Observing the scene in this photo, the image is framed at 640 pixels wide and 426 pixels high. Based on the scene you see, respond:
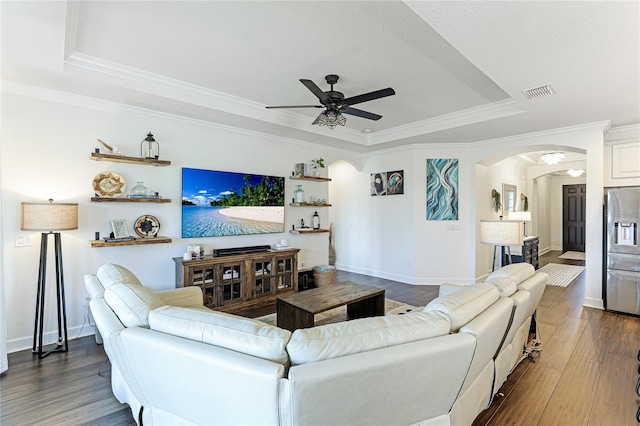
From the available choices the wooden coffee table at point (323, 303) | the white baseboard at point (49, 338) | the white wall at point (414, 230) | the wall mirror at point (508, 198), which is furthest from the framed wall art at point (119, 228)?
the wall mirror at point (508, 198)

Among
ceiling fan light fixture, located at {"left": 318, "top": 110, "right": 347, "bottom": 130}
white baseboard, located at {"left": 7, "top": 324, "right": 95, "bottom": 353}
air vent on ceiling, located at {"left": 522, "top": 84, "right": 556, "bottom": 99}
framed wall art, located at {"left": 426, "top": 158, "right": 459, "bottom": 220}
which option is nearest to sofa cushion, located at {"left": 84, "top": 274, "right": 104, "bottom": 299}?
white baseboard, located at {"left": 7, "top": 324, "right": 95, "bottom": 353}

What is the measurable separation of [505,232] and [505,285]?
99 centimetres

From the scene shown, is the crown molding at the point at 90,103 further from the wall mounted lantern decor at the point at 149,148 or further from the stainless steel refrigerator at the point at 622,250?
the stainless steel refrigerator at the point at 622,250

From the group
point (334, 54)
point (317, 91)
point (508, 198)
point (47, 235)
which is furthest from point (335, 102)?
point (508, 198)

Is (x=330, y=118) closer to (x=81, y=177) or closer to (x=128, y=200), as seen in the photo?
(x=128, y=200)

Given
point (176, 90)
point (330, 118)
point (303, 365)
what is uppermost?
point (176, 90)

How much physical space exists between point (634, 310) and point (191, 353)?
5.50 meters

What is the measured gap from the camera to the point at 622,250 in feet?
13.5

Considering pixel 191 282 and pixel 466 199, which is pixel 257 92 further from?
pixel 466 199

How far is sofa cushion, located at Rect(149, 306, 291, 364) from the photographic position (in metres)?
1.37

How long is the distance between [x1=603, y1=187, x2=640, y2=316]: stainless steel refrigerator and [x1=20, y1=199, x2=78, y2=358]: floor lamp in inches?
259

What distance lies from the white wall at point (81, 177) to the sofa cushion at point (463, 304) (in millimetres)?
3446

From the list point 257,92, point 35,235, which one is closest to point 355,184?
point 257,92

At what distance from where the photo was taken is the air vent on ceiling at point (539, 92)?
3111 mm
